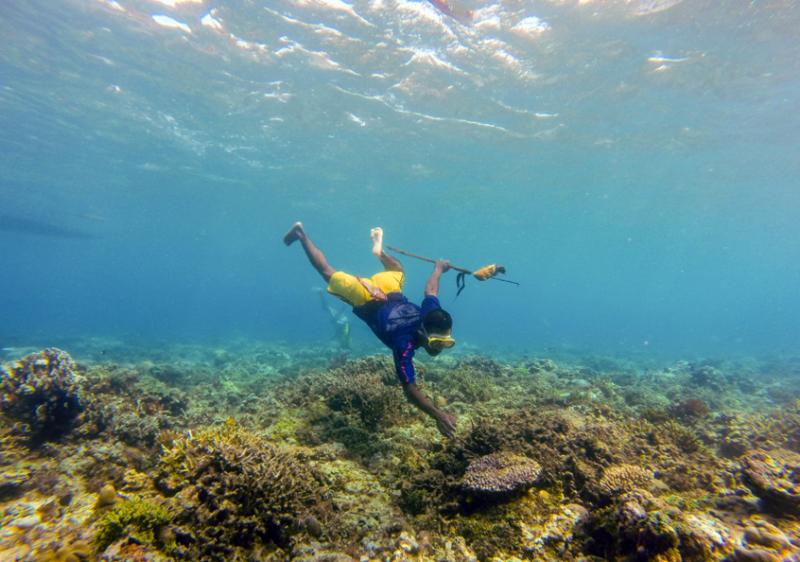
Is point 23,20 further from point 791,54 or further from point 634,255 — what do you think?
point 634,255

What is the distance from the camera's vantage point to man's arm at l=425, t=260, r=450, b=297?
7.31 meters

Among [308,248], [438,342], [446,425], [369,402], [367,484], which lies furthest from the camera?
[308,248]

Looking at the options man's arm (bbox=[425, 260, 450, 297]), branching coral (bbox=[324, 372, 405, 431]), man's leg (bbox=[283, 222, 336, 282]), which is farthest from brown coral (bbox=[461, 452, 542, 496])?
man's leg (bbox=[283, 222, 336, 282])

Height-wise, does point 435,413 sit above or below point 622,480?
above

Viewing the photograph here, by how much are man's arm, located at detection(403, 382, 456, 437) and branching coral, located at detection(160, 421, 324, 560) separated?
1.63m

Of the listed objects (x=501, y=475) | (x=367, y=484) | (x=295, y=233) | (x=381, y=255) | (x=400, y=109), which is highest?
(x=400, y=109)

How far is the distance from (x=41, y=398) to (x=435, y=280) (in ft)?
22.9

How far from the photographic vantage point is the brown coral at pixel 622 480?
375 cm

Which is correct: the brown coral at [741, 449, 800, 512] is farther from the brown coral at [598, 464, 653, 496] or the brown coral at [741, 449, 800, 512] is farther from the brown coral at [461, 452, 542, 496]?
the brown coral at [461, 452, 542, 496]

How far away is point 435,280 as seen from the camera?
7617mm

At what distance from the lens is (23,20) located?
579 inches

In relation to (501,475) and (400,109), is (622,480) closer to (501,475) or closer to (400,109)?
(501,475)

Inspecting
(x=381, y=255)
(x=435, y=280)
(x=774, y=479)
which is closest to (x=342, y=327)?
(x=381, y=255)

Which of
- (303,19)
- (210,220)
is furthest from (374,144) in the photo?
(210,220)
